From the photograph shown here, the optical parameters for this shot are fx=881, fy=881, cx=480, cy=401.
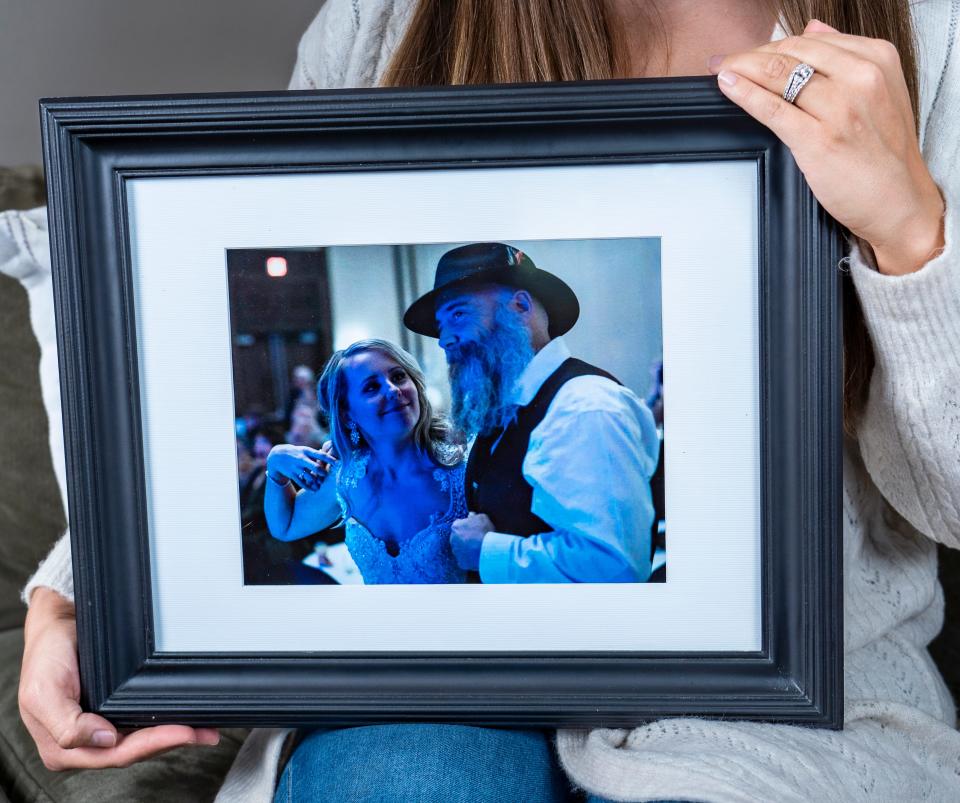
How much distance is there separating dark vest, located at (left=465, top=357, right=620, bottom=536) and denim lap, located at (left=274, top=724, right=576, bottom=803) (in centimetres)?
19

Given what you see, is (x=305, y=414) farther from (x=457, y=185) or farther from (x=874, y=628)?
(x=874, y=628)

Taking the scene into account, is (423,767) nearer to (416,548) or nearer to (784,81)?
(416,548)

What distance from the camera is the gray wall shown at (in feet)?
4.57

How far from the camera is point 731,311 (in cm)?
56

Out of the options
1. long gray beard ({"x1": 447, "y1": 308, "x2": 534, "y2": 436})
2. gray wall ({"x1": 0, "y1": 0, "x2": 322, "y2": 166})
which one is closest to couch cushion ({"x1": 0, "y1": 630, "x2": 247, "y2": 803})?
long gray beard ({"x1": 447, "y1": 308, "x2": 534, "y2": 436})

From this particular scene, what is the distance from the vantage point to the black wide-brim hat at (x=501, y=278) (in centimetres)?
56

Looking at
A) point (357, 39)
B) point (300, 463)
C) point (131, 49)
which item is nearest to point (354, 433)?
point (300, 463)

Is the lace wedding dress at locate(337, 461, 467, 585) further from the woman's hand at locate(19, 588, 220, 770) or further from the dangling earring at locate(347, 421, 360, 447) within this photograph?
the woman's hand at locate(19, 588, 220, 770)

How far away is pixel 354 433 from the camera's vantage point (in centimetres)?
59

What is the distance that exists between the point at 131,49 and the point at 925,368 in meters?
1.34

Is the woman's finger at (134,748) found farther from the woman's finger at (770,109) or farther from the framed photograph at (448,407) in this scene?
the woman's finger at (770,109)

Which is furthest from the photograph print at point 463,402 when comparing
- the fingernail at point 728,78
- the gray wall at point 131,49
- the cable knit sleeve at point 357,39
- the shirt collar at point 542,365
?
the gray wall at point 131,49

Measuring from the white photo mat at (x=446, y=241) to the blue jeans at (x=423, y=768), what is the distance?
0.34 feet

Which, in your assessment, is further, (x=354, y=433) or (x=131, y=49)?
(x=131, y=49)
